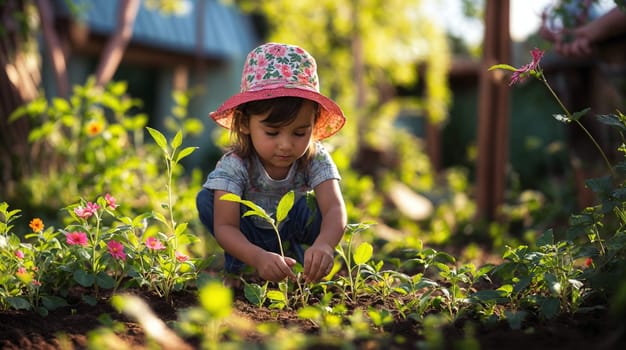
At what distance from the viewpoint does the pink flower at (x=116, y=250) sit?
186 cm

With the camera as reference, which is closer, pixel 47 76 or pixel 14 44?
pixel 14 44

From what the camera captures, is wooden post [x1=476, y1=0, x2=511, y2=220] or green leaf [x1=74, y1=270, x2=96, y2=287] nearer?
green leaf [x1=74, y1=270, x2=96, y2=287]

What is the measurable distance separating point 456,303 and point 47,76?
31.2ft

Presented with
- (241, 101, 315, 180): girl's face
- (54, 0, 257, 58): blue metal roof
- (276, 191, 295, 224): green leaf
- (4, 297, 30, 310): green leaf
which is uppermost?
(54, 0, 257, 58): blue metal roof

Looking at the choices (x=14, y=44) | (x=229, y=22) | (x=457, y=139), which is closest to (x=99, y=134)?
(x=14, y=44)

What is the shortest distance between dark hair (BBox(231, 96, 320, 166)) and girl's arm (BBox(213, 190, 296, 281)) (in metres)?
0.25

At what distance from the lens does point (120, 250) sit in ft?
6.15

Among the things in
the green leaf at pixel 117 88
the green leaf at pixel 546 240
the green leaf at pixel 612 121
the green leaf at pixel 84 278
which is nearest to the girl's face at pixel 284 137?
the green leaf at pixel 84 278

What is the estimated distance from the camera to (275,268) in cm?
186

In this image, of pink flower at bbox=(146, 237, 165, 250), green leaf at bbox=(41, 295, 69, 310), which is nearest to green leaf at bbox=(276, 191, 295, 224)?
pink flower at bbox=(146, 237, 165, 250)

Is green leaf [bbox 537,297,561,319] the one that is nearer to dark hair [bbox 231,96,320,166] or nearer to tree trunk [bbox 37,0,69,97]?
dark hair [bbox 231,96,320,166]

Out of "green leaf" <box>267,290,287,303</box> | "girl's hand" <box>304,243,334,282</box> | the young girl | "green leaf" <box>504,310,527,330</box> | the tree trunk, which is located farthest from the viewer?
the tree trunk

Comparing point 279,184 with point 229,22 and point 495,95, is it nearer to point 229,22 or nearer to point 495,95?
point 495,95

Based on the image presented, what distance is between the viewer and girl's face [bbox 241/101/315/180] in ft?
6.95
